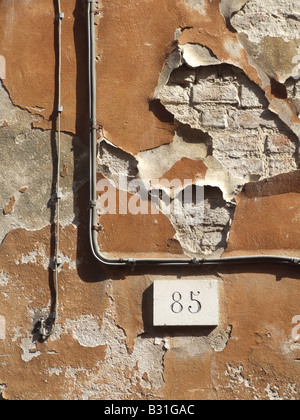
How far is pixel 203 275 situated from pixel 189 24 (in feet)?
4.54

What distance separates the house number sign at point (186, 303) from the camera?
307cm

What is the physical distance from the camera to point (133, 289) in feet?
10.2

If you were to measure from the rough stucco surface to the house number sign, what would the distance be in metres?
0.05

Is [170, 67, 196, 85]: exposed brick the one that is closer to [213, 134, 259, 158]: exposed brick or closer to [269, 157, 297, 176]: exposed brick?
[213, 134, 259, 158]: exposed brick

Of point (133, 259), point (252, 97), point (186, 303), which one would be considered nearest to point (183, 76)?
point (252, 97)

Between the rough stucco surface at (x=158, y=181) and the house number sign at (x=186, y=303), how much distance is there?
0.16 ft

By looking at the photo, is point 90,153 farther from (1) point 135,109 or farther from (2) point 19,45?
(2) point 19,45

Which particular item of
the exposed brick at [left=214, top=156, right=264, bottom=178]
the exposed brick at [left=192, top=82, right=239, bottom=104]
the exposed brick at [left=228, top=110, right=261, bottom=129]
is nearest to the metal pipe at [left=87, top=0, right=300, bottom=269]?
the exposed brick at [left=214, top=156, right=264, bottom=178]

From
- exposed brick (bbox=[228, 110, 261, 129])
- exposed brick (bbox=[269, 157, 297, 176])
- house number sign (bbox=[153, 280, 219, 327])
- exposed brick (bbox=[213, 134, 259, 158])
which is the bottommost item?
house number sign (bbox=[153, 280, 219, 327])

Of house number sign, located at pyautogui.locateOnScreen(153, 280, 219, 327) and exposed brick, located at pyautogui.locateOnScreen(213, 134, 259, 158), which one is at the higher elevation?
exposed brick, located at pyautogui.locateOnScreen(213, 134, 259, 158)

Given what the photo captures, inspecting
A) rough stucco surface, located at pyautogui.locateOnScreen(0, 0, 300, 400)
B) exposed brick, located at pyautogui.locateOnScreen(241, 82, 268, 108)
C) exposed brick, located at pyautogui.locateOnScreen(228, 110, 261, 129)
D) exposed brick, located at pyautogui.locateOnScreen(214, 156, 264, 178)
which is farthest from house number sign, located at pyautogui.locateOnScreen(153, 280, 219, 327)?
exposed brick, located at pyautogui.locateOnScreen(241, 82, 268, 108)

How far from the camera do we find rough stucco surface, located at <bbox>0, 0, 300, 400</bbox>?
307cm

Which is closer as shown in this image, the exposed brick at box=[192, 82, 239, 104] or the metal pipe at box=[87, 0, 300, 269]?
the metal pipe at box=[87, 0, 300, 269]

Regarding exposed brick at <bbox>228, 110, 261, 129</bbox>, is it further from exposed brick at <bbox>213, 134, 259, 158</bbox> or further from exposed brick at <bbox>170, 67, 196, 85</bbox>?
exposed brick at <bbox>170, 67, 196, 85</bbox>
